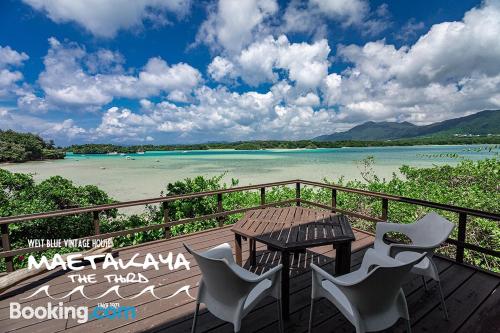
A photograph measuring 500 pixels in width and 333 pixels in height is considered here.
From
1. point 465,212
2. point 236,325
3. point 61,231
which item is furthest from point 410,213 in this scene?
point 61,231

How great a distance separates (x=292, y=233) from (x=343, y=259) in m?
0.63

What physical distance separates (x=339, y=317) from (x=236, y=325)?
104cm

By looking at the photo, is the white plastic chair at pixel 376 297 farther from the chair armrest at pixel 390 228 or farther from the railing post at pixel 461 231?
the railing post at pixel 461 231

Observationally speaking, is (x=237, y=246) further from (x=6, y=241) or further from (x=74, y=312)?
(x=6, y=241)

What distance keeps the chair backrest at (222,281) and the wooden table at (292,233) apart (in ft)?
1.95

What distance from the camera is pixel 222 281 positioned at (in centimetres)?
164

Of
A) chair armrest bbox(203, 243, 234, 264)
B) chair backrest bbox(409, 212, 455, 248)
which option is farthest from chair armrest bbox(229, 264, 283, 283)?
chair backrest bbox(409, 212, 455, 248)

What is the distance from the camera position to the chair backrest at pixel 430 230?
2371 mm

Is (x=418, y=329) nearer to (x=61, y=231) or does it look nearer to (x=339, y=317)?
(x=339, y=317)

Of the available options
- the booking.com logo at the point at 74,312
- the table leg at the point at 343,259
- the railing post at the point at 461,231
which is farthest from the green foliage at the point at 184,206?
the table leg at the point at 343,259

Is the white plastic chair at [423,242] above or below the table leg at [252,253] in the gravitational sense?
above

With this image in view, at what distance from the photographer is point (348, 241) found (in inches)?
95.3

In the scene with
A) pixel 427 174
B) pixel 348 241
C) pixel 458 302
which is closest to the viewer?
pixel 458 302

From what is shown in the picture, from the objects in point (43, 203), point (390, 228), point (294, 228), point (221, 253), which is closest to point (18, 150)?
point (43, 203)
